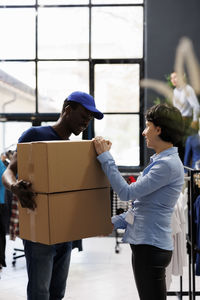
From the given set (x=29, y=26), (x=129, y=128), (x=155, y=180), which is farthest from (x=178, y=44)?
(x=155, y=180)

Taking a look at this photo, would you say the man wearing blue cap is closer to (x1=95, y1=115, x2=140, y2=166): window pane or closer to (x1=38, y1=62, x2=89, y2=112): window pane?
(x1=95, y1=115, x2=140, y2=166): window pane

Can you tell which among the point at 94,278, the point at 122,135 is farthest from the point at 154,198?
the point at 122,135

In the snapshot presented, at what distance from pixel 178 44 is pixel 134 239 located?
5.15 metres

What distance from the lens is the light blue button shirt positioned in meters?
1.76

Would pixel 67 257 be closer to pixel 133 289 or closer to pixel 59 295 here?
pixel 59 295

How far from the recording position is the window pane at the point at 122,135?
6.75m

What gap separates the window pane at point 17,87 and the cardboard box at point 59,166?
5.12 meters

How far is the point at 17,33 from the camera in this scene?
270 inches

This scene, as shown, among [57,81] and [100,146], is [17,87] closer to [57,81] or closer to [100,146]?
[57,81]

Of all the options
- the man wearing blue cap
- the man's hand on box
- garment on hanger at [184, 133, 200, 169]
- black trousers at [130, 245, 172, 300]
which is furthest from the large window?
the man's hand on box

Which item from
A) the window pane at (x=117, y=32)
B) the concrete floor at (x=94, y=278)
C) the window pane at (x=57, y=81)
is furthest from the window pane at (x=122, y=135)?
the concrete floor at (x=94, y=278)

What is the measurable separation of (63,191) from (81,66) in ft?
17.4

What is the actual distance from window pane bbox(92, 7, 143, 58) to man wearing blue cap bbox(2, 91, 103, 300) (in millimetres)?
4992

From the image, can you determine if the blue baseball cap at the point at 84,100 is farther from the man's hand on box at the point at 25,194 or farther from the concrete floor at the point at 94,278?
the concrete floor at the point at 94,278
